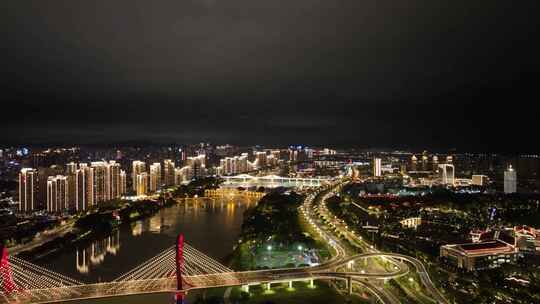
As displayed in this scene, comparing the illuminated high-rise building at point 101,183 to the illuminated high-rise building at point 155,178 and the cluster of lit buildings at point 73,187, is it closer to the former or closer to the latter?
the cluster of lit buildings at point 73,187

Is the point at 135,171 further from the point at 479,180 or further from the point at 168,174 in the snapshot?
the point at 479,180

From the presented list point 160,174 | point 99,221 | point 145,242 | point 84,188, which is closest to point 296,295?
point 145,242

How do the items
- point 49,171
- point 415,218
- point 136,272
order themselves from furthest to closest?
point 49,171, point 415,218, point 136,272

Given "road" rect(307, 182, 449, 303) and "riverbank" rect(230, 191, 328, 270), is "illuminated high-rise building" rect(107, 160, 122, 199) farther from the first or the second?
"road" rect(307, 182, 449, 303)

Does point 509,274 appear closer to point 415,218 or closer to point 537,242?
point 537,242

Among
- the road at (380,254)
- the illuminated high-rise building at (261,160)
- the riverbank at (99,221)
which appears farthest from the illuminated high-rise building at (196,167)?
the road at (380,254)

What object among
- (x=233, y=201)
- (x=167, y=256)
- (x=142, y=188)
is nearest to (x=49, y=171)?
(x=142, y=188)
